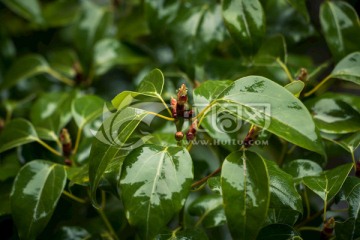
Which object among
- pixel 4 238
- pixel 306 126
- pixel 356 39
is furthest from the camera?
pixel 4 238

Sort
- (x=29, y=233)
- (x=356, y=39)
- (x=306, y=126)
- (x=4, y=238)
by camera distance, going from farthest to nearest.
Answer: (x=4, y=238), (x=356, y=39), (x=29, y=233), (x=306, y=126)

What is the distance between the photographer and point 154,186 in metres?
0.59

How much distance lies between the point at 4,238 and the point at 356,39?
87 cm

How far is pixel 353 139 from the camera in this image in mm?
760

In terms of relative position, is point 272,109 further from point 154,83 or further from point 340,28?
point 340,28

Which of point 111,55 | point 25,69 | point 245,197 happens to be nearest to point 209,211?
point 245,197

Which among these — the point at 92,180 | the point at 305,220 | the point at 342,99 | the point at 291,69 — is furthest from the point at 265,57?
the point at 92,180

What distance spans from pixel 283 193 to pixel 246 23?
322 millimetres

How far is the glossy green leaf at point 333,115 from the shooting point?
781 millimetres

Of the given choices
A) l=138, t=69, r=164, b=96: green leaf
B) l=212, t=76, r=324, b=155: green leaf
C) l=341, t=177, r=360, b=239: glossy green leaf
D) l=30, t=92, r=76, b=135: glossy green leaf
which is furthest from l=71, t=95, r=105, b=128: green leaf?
l=341, t=177, r=360, b=239: glossy green leaf

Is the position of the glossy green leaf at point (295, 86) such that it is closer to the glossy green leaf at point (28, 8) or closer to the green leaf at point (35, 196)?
the green leaf at point (35, 196)

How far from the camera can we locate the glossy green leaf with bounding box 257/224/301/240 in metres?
0.67

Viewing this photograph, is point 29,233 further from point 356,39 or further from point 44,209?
point 356,39

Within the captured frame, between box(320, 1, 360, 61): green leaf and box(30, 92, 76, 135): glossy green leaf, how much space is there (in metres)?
0.57
